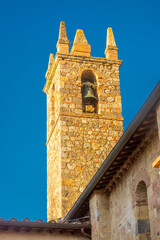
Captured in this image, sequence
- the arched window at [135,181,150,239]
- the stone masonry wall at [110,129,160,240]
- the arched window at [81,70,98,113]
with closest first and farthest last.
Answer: the stone masonry wall at [110,129,160,240]
the arched window at [135,181,150,239]
the arched window at [81,70,98,113]

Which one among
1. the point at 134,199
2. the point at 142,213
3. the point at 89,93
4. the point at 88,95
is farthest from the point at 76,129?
the point at 142,213

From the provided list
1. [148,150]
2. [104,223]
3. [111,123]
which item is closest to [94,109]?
[111,123]

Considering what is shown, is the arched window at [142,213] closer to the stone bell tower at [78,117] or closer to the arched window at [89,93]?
the stone bell tower at [78,117]

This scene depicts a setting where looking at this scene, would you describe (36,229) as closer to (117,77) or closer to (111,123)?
(111,123)

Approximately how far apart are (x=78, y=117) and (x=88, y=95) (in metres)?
1.03

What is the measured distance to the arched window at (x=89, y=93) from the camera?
21.1 metres

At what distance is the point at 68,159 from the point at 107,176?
6747mm

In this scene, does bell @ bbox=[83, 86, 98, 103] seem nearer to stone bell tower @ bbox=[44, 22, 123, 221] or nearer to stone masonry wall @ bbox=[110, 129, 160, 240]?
stone bell tower @ bbox=[44, 22, 123, 221]

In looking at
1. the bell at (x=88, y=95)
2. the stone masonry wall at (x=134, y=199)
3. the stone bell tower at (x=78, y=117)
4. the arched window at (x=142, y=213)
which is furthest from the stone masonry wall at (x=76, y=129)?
the arched window at (x=142, y=213)

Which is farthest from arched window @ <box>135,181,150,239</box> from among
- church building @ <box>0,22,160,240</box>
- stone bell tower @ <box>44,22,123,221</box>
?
stone bell tower @ <box>44,22,123,221</box>

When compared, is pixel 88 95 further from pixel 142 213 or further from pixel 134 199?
pixel 142 213

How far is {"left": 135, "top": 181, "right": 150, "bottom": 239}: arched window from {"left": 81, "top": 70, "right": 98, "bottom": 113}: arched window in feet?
31.4

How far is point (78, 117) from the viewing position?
20484 millimetres

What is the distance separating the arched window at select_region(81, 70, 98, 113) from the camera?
21078 millimetres
